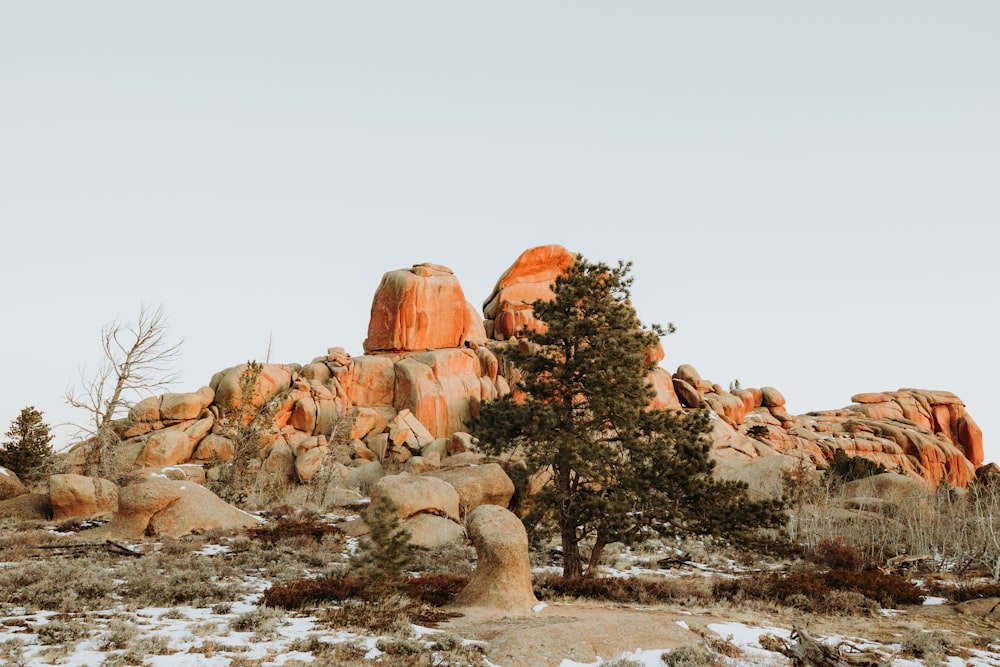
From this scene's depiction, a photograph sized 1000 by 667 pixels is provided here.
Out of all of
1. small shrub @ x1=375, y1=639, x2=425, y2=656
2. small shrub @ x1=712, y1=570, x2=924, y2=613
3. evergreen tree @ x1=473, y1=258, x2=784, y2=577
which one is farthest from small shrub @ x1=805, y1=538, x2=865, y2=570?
small shrub @ x1=375, y1=639, x2=425, y2=656

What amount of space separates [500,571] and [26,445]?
35.3m

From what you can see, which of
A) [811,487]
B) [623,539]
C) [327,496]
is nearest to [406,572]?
[623,539]

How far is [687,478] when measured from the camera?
17.0m

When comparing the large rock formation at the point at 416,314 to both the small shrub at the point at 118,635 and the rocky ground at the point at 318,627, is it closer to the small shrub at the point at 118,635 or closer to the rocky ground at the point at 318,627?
the rocky ground at the point at 318,627

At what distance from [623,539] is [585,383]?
4272mm

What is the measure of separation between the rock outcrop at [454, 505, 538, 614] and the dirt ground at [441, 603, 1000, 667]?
1.41 feet

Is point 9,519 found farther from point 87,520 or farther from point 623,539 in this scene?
point 623,539

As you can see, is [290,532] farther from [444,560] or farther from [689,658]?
[689,658]

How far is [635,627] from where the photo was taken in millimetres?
11008

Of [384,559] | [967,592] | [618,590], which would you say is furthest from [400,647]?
[967,592]

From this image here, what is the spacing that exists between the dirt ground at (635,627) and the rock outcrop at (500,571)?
0.43m

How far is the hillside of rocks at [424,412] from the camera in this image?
4028 cm

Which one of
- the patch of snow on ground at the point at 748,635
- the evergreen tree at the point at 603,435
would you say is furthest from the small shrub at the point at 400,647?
the evergreen tree at the point at 603,435

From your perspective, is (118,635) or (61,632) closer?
(118,635)
